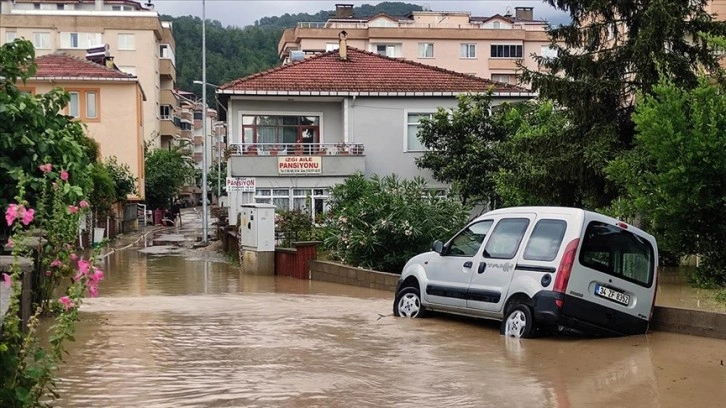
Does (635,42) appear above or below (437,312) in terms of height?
above

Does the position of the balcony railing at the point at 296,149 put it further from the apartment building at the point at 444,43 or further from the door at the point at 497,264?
the apartment building at the point at 444,43

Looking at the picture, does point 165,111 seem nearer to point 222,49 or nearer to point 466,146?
point 222,49

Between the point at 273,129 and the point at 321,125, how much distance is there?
1.96 metres

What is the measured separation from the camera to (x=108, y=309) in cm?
1505

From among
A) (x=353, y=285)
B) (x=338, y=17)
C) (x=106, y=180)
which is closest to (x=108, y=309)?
(x=353, y=285)

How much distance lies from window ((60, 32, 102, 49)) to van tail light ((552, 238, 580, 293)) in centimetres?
7642

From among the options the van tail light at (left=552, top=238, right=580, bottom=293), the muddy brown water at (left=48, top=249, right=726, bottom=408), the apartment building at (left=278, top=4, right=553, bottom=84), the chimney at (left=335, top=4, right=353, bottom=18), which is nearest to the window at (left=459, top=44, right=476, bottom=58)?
the apartment building at (left=278, top=4, right=553, bottom=84)

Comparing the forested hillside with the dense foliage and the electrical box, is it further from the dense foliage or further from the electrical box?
the dense foliage

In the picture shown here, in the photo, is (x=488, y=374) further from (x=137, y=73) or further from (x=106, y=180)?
(x=137, y=73)

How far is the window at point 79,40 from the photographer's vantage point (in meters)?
81.0

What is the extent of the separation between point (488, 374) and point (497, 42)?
7177 cm

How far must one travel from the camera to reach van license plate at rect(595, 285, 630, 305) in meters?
11.0

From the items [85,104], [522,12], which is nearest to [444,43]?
[522,12]

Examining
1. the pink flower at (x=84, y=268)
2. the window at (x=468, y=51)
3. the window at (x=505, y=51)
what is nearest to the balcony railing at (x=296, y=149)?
the pink flower at (x=84, y=268)
